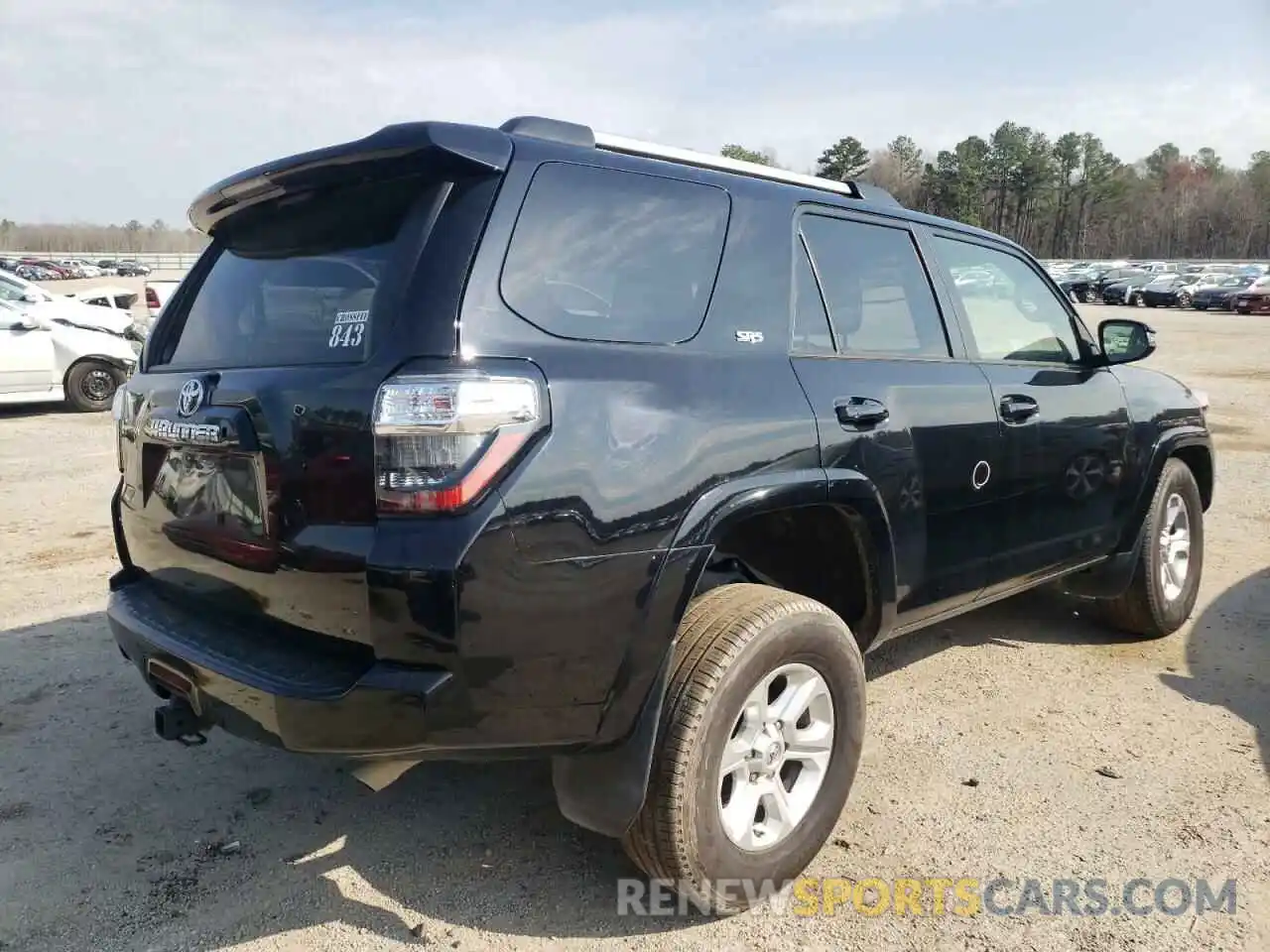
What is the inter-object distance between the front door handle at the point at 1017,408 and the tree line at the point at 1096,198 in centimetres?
9120

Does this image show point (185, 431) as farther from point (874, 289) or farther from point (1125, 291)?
point (1125, 291)

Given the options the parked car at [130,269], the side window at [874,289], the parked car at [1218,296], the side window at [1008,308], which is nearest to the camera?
the side window at [874,289]

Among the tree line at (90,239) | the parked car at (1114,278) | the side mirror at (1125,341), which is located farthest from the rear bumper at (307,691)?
the tree line at (90,239)

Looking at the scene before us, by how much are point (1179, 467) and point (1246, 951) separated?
2.77 m

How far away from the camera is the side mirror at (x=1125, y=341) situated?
4.16 meters

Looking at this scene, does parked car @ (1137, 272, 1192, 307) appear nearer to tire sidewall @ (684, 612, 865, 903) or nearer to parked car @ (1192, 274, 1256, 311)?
parked car @ (1192, 274, 1256, 311)

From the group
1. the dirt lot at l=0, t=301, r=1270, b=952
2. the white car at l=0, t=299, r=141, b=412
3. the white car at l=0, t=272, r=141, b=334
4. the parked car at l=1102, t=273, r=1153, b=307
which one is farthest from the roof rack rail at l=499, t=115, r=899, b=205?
the parked car at l=1102, t=273, r=1153, b=307

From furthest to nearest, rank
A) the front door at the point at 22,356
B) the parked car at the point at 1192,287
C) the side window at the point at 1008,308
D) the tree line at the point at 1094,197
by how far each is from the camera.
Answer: the tree line at the point at 1094,197, the parked car at the point at 1192,287, the front door at the point at 22,356, the side window at the point at 1008,308

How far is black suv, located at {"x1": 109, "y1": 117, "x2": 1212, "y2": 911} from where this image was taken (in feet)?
6.73

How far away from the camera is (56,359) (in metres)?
11.1

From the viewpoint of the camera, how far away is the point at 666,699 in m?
2.36

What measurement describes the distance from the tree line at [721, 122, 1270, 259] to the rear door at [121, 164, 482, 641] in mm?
92666

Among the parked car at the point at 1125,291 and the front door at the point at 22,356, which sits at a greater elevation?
the parked car at the point at 1125,291

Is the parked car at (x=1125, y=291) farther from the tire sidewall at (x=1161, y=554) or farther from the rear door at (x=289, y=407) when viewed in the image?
the rear door at (x=289, y=407)
